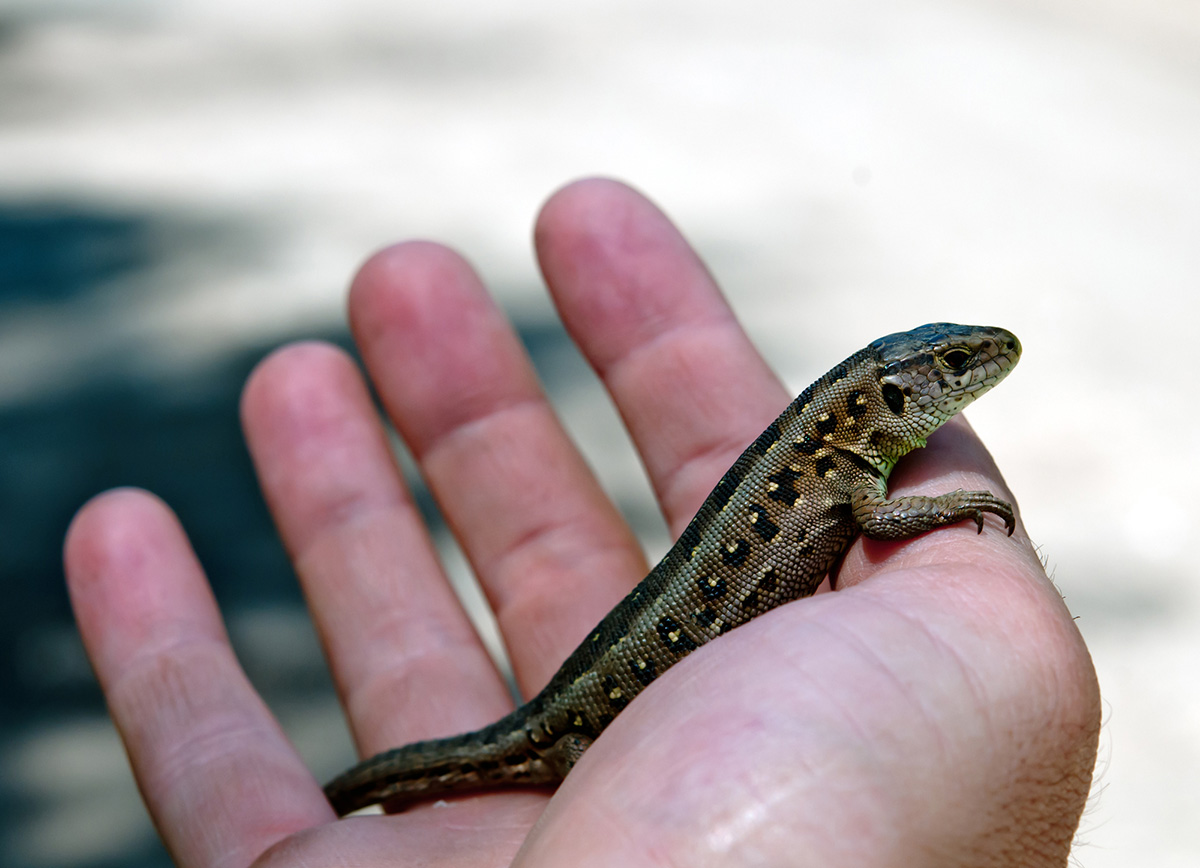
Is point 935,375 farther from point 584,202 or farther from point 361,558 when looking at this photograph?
point 361,558

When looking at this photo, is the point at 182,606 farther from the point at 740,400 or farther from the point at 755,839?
the point at 755,839

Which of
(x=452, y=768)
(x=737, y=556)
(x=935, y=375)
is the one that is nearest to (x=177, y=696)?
(x=452, y=768)

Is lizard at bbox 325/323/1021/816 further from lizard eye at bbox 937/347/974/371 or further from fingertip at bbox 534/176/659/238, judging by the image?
fingertip at bbox 534/176/659/238

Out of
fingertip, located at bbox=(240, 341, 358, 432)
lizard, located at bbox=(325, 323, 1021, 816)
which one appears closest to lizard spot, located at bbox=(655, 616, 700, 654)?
lizard, located at bbox=(325, 323, 1021, 816)

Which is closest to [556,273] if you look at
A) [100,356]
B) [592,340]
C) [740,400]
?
[592,340]

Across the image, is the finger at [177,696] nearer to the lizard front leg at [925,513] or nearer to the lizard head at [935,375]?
the lizard front leg at [925,513]

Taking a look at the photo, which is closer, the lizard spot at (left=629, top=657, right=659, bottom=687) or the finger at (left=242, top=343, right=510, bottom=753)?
the lizard spot at (left=629, top=657, right=659, bottom=687)

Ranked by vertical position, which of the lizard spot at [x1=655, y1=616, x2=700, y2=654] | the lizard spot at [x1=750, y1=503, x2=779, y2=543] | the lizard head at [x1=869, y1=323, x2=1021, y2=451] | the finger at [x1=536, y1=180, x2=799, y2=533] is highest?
the finger at [x1=536, y1=180, x2=799, y2=533]
